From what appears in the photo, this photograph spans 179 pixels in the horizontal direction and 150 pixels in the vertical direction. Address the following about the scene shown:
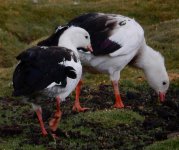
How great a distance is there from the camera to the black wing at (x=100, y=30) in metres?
17.2

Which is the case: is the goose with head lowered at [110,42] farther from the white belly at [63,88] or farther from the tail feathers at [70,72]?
the tail feathers at [70,72]

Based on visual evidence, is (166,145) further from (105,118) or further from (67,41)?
(67,41)

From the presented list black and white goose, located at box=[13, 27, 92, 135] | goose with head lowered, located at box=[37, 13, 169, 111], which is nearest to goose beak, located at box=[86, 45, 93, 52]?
goose with head lowered, located at box=[37, 13, 169, 111]

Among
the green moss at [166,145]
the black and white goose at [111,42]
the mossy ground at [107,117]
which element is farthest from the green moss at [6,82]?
the green moss at [166,145]

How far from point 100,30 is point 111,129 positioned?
11.0ft

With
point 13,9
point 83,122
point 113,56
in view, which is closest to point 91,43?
point 113,56

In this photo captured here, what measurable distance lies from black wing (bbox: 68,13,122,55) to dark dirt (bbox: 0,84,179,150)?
1.92m

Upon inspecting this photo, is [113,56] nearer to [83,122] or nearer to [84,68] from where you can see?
[84,68]

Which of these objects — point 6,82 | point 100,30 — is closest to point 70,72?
point 100,30

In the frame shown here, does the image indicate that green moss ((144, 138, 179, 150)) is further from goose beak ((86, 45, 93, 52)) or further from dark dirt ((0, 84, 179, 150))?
goose beak ((86, 45, 93, 52))

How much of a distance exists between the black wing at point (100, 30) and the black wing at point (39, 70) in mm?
2937

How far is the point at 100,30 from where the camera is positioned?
1741 cm

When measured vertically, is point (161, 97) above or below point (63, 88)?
below

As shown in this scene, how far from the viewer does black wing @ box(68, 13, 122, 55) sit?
17.2 m
